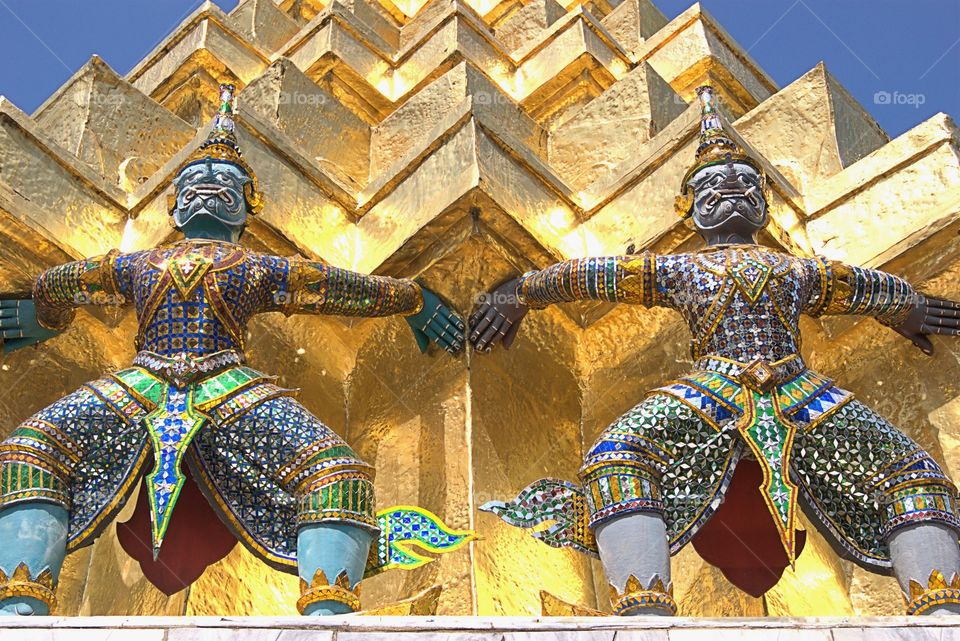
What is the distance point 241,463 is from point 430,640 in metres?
1.50

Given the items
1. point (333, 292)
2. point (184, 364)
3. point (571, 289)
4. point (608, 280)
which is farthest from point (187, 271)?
point (608, 280)

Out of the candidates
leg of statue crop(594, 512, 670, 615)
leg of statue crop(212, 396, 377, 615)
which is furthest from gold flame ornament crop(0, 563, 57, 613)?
leg of statue crop(594, 512, 670, 615)

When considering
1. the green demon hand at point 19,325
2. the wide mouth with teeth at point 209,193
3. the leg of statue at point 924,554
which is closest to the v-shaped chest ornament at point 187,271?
the wide mouth with teeth at point 209,193

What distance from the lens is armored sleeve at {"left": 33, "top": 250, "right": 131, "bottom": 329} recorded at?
19.2 ft

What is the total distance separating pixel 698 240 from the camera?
268 inches

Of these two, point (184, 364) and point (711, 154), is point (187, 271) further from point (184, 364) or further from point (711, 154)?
point (711, 154)

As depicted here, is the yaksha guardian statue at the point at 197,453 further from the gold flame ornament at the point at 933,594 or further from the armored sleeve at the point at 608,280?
the gold flame ornament at the point at 933,594

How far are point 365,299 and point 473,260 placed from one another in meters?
0.71

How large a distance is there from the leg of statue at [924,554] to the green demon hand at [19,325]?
3570 mm

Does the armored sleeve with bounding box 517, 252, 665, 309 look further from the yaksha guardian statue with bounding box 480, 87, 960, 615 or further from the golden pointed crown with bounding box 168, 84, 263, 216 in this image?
the golden pointed crown with bounding box 168, 84, 263, 216

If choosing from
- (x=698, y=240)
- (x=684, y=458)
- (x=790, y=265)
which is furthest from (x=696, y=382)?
(x=698, y=240)

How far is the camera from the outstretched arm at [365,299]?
5875 mm

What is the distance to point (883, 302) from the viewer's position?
6035mm

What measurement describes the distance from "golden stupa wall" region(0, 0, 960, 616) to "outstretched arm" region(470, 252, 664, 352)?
26 centimetres
